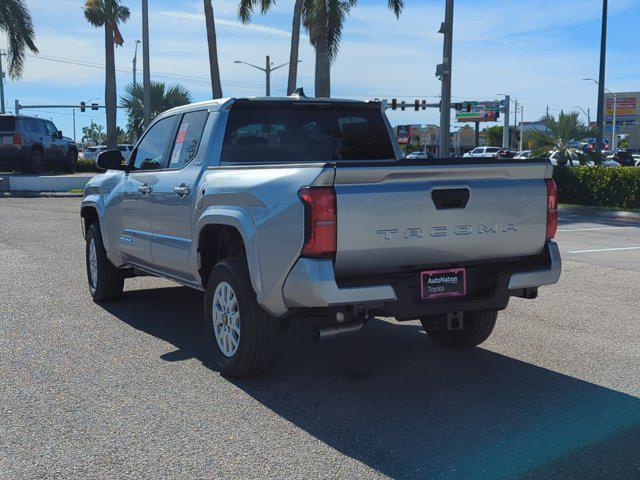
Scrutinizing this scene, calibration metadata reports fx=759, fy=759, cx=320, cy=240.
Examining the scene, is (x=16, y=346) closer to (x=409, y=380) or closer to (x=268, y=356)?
(x=268, y=356)

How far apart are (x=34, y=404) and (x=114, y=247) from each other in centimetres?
290

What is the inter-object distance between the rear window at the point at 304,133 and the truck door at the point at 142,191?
978mm

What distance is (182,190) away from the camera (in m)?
5.99

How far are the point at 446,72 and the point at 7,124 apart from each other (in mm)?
14460

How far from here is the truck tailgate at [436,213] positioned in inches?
176

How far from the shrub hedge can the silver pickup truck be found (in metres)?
16.3

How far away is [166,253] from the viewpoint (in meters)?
6.34

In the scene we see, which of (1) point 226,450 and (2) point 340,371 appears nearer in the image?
(1) point 226,450

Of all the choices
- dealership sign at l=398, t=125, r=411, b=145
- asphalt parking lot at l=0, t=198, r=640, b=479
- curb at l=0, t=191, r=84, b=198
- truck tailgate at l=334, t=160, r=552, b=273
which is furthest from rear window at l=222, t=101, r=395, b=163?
dealership sign at l=398, t=125, r=411, b=145

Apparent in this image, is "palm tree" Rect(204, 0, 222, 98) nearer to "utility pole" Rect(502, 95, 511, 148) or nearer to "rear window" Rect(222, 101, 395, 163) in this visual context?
"rear window" Rect(222, 101, 395, 163)

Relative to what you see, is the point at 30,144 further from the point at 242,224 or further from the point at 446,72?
the point at 242,224

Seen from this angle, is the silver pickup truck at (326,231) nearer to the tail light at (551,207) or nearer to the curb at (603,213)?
the tail light at (551,207)

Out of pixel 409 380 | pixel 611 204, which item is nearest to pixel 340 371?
pixel 409 380

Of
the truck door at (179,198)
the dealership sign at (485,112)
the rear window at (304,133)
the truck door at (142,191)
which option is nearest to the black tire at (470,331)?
the rear window at (304,133)
